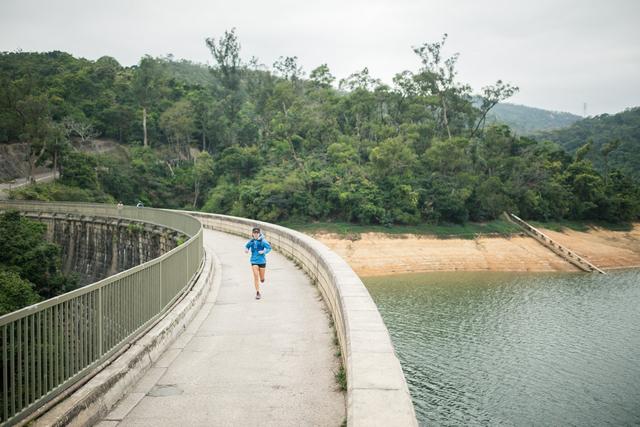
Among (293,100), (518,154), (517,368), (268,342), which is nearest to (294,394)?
(268,342)

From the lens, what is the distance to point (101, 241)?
1172 inches

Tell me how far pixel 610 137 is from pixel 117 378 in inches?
5082

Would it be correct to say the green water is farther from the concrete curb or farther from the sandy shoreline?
the concrete curb

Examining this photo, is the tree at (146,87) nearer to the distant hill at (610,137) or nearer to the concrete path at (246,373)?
the concrete path at (246,373)

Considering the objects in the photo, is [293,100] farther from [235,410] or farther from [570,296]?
[235,410]

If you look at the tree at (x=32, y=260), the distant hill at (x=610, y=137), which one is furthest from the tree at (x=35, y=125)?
the distant hill at (x=610, y=137)

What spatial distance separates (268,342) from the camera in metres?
7.55

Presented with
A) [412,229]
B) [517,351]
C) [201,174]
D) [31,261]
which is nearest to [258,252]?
[517,351]

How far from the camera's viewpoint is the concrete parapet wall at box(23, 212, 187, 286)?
82.2 feet

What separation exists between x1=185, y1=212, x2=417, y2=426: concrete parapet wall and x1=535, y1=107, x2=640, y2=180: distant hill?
87.8 meters

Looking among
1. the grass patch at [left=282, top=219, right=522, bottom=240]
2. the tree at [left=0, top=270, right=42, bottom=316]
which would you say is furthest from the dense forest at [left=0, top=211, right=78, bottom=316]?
the grass patch at [left=282, top=219, right=522, bottom=240]

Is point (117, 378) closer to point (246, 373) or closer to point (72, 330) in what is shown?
point (72, 330)

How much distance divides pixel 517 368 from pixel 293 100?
167ft

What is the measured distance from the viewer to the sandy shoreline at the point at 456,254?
137 ft
